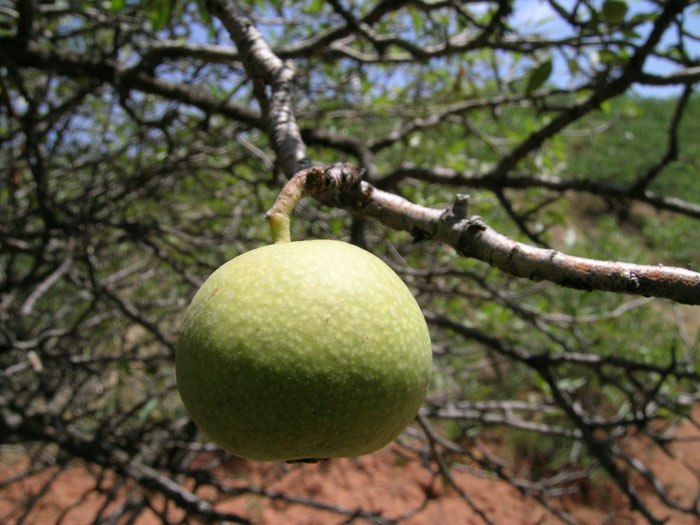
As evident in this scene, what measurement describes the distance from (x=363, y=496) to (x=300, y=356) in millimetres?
4957

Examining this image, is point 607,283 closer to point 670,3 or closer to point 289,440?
point 289,440

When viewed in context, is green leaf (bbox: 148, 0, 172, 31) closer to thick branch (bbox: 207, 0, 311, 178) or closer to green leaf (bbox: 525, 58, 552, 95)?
thick branch (bbox: 207, 0, 311, 178)

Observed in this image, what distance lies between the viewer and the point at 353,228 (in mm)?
1967

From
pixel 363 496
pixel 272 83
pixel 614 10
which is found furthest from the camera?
pixel 363 496

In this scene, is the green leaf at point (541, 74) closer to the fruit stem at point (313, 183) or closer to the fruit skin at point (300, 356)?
the fruit stem at point (313, 183)

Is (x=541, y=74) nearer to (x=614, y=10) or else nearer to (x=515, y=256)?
(x=614, y=10)

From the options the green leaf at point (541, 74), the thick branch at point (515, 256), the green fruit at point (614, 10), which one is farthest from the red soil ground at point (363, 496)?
the thick branch at point (515, 256)

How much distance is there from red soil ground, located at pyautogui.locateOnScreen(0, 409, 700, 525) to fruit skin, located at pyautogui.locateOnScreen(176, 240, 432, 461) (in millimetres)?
3839

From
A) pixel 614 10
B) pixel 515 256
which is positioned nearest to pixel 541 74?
pixel 614 10

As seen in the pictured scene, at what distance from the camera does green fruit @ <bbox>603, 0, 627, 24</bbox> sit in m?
2.17

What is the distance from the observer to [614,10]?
2.19 metres


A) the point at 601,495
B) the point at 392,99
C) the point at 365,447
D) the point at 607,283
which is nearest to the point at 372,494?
the point at 601,495

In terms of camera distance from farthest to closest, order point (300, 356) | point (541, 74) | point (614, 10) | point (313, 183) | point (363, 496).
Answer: point (363, 496), point (614, 10), point (541, 74), point (313, 183), point (300, 356)

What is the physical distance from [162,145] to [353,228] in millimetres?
2670
